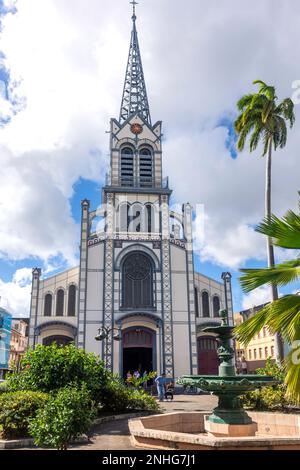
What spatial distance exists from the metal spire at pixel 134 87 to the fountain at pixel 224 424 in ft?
108

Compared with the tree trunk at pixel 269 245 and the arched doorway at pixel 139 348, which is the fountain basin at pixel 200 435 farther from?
the arched doorway at pixel 139 348

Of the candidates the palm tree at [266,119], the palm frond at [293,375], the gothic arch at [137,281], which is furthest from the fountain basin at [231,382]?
the gothic arch at [137,281]

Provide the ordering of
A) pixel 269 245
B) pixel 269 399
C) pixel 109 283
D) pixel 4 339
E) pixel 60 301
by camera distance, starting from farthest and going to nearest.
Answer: pixel 4 339, pixel 60 301, pixel 109 283, pixel 269 245, pixel 269 399

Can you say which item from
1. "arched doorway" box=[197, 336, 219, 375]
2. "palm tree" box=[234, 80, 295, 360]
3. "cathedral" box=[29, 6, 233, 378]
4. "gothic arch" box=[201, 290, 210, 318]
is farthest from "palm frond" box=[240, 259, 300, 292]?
"gothic arch" box=[201, 290, 210, 318]

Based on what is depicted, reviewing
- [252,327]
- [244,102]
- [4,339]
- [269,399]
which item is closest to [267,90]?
[244,102]

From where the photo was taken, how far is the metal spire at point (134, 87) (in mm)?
41250

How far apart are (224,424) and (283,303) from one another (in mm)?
3740

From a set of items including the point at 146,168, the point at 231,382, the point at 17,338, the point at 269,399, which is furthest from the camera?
the point at 17,338

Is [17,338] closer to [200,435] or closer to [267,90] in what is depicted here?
[267,90]

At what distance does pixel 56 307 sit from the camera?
1226 inches

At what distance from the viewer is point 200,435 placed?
8242mm
